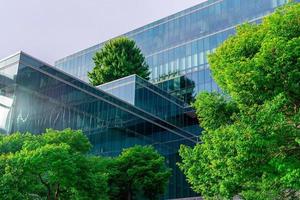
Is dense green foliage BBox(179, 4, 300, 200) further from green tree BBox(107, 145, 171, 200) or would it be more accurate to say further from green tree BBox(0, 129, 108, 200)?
green tree BBox(107, 145, 171, 200)

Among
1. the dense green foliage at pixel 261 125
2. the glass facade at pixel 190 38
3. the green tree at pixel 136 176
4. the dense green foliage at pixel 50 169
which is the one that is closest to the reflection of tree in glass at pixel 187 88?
the glass facade at pixel 190 38

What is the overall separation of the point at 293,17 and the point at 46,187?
1517cm

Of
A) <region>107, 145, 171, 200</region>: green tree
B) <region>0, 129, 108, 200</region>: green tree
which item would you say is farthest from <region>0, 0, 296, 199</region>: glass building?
<region>0, 129, 108, 200</region>: green tree

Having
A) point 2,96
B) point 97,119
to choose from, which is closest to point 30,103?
point 2,96

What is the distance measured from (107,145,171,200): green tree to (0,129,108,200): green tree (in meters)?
5.76

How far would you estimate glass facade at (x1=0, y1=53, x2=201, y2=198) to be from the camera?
32.0m

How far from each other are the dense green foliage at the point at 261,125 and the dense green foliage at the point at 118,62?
38951 millimetres

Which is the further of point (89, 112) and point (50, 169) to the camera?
point (89, 112)

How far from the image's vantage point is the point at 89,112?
37.2 metres

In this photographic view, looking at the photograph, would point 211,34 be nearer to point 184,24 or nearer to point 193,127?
point 184,24

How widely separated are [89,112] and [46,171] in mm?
14854

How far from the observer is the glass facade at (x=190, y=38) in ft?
180

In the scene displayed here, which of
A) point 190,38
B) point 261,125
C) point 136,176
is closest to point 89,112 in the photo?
point 136,176

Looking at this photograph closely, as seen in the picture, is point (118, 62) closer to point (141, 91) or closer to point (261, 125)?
point (141, 91)
